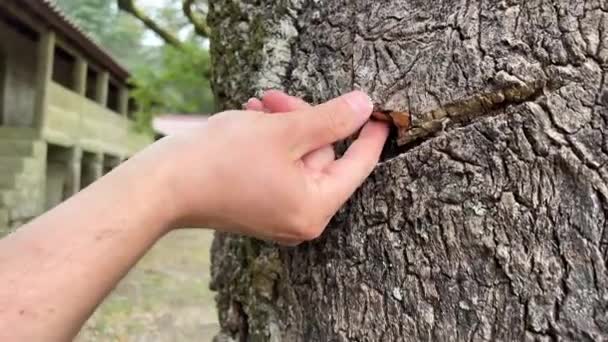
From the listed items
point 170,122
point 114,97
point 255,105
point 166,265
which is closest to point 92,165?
point 114,97

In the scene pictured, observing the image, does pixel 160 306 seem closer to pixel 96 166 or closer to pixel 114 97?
pixel 96 166

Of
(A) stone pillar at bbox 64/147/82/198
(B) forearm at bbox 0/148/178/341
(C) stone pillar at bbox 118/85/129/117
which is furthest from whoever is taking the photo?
(C) stone pillar at bbox 118/85/129/117

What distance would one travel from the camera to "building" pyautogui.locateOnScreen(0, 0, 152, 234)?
204 inches

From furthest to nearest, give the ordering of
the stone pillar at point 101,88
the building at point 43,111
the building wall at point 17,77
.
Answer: the stone pillar at point 101,88 < the building wall at point 17,77 < the building at point 43,111

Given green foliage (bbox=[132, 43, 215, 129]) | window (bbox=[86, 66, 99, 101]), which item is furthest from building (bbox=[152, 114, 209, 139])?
window (bbox=[86, 66, 99, 101])

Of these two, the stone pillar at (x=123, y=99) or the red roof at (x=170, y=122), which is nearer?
the stone pillar at (x=123, y=99)

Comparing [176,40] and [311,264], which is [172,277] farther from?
[311,264]

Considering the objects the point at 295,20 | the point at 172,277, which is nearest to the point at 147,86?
the point at 172,277

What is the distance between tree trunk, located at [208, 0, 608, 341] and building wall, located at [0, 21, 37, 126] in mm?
5755

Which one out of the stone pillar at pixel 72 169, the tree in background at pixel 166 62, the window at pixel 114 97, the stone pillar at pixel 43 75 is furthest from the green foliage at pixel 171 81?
the stone pillar at pixel 43 75

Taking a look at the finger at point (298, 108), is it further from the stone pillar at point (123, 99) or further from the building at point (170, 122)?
the building at point (170, 122)

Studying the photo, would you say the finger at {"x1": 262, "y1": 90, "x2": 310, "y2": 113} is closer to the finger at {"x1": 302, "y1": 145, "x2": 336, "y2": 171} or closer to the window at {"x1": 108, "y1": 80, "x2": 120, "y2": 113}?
the finger at {"x1": 302, "y1": 145, "x2": 336, "y2": 171}

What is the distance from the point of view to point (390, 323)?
1.98 ft

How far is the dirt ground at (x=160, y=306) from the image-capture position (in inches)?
134
